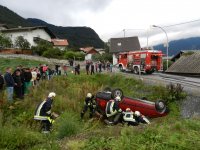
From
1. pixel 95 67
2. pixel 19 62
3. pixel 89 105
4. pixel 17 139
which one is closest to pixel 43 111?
pixel 17 139

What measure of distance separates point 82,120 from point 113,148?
1016 cm

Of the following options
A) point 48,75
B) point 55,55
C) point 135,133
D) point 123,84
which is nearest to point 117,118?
point 135,133

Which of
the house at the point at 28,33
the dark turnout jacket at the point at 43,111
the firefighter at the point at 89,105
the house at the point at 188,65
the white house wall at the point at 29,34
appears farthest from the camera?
the white house wall at the point at 29,34

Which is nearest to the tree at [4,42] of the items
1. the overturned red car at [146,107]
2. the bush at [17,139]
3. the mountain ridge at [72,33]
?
the overturned red car at [146,107]

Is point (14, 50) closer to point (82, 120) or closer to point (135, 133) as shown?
point (82, 120)

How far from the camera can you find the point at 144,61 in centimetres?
3525

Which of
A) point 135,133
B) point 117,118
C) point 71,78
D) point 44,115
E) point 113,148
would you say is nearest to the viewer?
point 113,148

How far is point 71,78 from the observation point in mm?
29406

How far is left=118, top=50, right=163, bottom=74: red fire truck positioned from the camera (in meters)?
35.1

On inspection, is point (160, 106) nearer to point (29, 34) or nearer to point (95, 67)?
point (95, 67)

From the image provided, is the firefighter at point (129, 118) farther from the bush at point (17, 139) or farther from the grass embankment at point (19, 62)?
the grass embankment at point (19, 62)

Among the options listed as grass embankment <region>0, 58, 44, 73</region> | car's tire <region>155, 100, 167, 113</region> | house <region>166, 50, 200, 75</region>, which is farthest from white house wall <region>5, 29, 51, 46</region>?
car's tire <region>155, 100, 167, 113</region>

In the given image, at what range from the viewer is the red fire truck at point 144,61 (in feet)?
115

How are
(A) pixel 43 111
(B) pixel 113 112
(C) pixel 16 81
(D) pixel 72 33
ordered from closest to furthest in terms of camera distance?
(A) pixel 43 111 → (B) pixel 113 112 → (C) pixel 16 81 → (D) pixel 72 33
